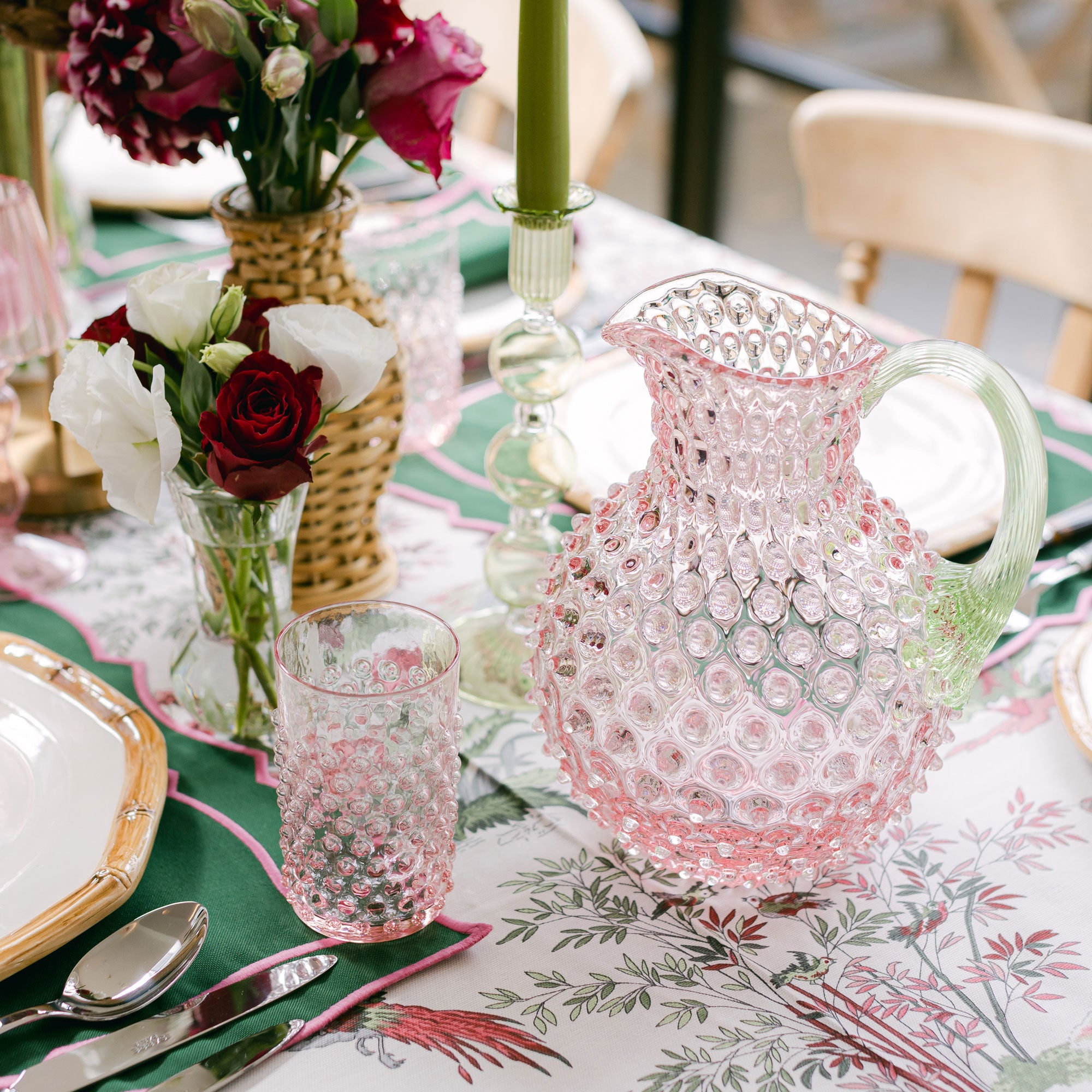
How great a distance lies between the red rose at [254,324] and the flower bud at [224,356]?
5 cm

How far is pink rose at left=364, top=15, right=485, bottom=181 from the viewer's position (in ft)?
2.35

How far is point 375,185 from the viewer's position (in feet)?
4.30

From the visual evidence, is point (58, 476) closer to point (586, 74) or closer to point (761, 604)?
point (761, 604)

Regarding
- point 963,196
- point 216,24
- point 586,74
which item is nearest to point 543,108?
point 216,24

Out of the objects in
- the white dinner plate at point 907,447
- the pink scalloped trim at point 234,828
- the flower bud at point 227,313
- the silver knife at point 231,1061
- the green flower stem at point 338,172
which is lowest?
the pink scalloped trim at point 234,828

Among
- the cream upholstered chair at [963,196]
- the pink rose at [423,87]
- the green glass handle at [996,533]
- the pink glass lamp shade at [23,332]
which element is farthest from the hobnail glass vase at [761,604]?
the cream upholstered chair at [963,196]

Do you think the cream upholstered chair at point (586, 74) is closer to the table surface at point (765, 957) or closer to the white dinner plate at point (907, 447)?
the white dinner plate at point (907, 447)

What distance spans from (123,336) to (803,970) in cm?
48

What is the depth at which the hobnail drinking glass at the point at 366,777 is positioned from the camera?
573 mm

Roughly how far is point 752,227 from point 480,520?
2.61 metres

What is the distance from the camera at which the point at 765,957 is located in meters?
0.60

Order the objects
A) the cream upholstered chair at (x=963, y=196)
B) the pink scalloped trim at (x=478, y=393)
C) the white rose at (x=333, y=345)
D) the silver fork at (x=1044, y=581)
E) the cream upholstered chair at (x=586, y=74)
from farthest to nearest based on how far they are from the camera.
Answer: the cream upholstered chair at (x=586, y=74) < the cream upholstered chair at (x=963, y=196) < the pink scalloped trim at (x=478, y=393) < the silver fork at (x=1044, y=581) < the white rose at (x=333, y=345)

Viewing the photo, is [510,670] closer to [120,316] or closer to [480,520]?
[480,520]

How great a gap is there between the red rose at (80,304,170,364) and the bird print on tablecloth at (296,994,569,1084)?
35 centimetres
